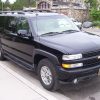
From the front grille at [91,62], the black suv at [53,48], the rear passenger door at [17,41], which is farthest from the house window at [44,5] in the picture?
the front grille at [91,62]

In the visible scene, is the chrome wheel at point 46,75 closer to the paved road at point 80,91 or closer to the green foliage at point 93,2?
the paved road at point 80,91

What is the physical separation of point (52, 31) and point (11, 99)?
6.89ft

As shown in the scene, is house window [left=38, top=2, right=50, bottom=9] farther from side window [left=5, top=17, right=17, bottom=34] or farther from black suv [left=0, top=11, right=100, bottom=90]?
black suv [left=0, top=11, right=100, bottom=90]

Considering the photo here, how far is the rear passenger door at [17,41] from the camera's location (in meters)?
6.57

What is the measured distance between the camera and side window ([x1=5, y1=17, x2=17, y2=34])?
7.58 metres

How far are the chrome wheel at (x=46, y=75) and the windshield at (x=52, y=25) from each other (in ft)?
3.29

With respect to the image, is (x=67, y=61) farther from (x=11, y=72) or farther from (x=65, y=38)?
(x=11, y=72)

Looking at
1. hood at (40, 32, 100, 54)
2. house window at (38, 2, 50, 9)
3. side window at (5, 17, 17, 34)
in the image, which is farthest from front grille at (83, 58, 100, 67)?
house window at (38, 2, 50, 9)

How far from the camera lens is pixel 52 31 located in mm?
6516

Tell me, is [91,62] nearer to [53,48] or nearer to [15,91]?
[53,48]

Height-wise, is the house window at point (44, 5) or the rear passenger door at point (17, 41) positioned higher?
the house window at point (44, 5)

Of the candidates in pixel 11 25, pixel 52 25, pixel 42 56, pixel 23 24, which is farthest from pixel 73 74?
pixel 11 25

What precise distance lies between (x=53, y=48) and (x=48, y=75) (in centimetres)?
71

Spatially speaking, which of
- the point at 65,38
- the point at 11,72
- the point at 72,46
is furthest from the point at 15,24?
the point at 72,46
